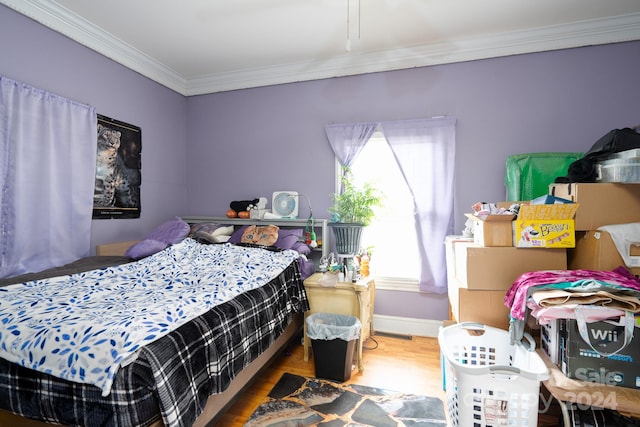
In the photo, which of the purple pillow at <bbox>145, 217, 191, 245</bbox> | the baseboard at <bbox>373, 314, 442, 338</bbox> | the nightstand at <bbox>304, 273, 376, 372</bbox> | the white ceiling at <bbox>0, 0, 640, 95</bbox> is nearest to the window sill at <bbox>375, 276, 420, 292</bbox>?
the baseboard at <bbox>373, 314, 442, 338</bbox>

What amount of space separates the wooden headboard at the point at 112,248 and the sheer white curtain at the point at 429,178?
9.05 feet

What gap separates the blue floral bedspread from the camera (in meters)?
1.13

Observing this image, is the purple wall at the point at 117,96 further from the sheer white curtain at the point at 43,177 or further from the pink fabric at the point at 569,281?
the pink fabric at the point at 569,281

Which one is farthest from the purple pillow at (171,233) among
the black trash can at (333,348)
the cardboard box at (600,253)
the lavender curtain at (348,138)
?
the cardboard box at (600,253)

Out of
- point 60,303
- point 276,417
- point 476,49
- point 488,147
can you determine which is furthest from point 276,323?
point 476,49

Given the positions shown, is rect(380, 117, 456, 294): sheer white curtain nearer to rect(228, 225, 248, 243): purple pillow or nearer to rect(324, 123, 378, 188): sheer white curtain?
rect(324, 123, 378, 188): sheer white curtain

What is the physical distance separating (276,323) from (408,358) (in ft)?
3.98

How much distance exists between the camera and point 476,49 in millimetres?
A: 2902

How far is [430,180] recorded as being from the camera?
3031 mm

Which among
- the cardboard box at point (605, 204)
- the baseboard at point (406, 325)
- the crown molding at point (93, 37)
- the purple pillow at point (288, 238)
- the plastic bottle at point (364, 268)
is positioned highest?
the crown molding at point (93, 37)

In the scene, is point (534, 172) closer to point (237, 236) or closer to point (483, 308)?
point (483, 308)

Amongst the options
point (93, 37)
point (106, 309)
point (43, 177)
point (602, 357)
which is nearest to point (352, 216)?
point (602, 357)

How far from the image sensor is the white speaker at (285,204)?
132 inches

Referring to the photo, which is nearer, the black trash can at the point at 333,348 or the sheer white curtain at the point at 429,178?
the black trash can at the point at 333,348
